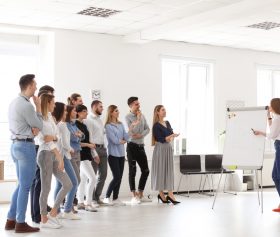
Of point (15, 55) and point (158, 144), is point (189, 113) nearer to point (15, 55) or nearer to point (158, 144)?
point (158, 144)

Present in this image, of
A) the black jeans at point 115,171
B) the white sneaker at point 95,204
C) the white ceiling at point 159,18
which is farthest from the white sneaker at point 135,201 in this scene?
the white ceiling at point 159,18

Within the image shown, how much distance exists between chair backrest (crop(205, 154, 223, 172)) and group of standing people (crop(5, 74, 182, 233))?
194 cm

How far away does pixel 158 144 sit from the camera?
28.2 ft

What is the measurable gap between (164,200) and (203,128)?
308cm

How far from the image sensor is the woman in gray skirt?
8516 millimetres

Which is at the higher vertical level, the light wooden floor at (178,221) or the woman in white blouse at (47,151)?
the woman in white blouse at (47,151)

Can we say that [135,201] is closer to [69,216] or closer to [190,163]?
[190,163]

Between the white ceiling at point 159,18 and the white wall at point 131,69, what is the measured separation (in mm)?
276

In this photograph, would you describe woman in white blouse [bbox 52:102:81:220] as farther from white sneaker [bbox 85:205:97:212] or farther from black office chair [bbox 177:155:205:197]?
black office chair [bbox 177:155:205:197]

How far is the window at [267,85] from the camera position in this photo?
40.3 feet

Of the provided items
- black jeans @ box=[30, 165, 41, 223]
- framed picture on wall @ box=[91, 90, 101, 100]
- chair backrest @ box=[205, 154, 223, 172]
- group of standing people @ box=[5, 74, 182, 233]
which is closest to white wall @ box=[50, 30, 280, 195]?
framed picture on wall @ box=[91, 90, 101, 100]

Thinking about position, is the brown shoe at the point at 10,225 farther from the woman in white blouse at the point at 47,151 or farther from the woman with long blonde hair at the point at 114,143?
the woman with long blonde hair at the point at 114,143

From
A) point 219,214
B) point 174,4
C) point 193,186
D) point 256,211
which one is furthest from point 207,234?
point 193,186

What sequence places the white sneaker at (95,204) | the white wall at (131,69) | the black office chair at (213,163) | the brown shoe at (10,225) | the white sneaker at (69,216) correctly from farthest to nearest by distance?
the black office chair at (213,163), the white wall at (131,69), the white sneaker at (95,204), the white sneaker at (69,216), the brown shoe at (10,225)
